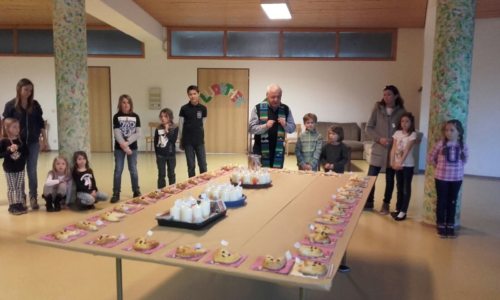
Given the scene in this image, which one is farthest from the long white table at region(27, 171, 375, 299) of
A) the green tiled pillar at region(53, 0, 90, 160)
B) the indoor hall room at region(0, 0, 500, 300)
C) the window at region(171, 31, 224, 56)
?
the window at region(171, 31, 224, 56)

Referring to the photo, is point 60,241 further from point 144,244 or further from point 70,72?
point 70,72

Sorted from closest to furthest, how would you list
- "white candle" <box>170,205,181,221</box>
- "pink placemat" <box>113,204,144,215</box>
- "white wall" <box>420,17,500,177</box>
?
1. "white candle" <box>170,205,181,221</box>
2. "pink placemat" <box>113,204,144,215</box>
3. "white wall" <box>420,17,500,177</box>

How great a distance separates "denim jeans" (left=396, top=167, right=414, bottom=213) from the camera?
4.32m

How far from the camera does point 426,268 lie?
312cm

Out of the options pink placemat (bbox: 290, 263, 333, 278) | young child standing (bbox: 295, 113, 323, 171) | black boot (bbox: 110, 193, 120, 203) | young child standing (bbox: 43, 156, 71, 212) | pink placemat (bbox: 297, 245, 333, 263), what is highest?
young child standing (bbox: 295, 113, 323, 171)

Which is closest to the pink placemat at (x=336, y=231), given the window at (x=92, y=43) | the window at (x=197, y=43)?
the window at (x=197, y=43)

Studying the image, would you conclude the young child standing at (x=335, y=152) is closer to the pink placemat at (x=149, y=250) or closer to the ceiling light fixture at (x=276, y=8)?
the ceiling light fixture at (x=276, y=8)

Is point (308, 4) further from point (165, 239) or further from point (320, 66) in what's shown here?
point (165, 239)

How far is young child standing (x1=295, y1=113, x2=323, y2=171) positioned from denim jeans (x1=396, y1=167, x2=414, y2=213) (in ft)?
2.88

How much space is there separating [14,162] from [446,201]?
14.2ft

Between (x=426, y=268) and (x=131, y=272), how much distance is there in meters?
2.15

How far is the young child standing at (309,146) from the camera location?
438cm

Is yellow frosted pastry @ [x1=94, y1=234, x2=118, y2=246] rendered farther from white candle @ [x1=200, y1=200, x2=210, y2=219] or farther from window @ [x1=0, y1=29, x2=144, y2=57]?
window @ [x1=0, y1=29, x2=144, y2=57]

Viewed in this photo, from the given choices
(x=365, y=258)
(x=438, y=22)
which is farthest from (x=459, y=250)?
(x=438, y=22)
